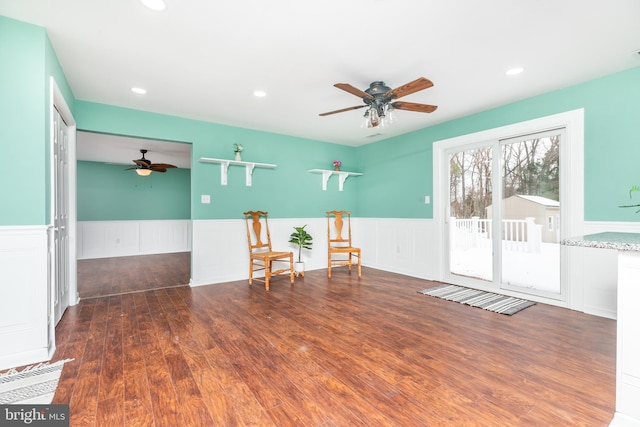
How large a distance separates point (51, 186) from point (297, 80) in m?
2.32

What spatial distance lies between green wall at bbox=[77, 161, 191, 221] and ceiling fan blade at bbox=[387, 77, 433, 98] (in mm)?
7263

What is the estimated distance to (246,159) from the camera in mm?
4672

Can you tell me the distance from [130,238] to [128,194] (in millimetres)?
1150

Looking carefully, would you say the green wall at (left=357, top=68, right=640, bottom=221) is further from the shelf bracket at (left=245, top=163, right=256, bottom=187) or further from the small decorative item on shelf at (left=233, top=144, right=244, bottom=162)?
the small decorative item on shelf at (left=233, top=144, right=244, bottom=162)

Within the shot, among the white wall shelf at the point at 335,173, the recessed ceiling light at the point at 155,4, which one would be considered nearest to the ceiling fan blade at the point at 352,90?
the recessed ceiling light at the point at 155,4

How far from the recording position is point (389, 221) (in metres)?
5.21

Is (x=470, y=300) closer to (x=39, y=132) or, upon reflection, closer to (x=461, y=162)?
(x=461, y=162)

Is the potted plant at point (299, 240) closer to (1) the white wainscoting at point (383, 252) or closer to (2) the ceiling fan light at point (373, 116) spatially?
(1) the white wainscoting at point (383, 252)

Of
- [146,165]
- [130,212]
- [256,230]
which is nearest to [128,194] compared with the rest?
[130,212]

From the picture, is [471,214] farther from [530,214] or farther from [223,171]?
[223,171]

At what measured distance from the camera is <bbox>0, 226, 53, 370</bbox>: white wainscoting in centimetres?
198

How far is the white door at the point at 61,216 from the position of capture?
260 centimetres

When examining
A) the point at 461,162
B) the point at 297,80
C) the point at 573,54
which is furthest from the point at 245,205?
the point at 573,54

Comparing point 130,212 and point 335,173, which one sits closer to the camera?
point 335,173
